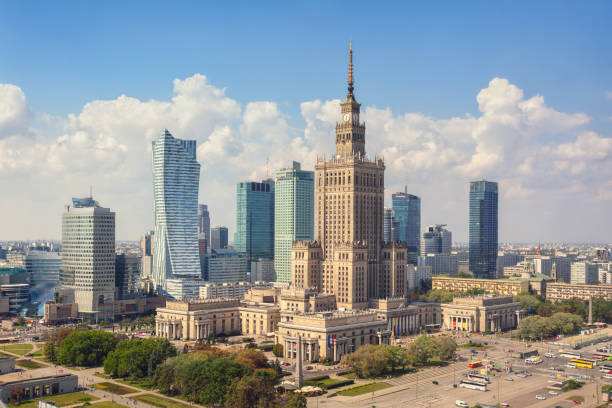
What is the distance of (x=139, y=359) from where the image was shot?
14825 cm

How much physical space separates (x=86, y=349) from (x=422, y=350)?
83002mm

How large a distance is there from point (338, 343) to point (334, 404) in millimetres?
43415

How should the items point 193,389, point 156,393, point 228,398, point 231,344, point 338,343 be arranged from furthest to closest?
point 231,344 < point 338,343 < point 156,393 < point 193,389 < point 228,398

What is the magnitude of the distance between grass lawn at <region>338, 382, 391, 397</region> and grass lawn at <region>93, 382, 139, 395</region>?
44.0 m

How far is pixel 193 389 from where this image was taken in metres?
127

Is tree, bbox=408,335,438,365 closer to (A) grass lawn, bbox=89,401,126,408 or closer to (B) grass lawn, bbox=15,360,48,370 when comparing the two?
(A) grass lawn, bbox=89,401,126,408

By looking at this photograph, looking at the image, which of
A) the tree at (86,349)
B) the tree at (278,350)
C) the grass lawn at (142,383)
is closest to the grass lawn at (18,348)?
the tree at (86,349)

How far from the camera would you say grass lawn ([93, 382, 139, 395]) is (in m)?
137

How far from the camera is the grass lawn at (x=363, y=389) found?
5290 inches

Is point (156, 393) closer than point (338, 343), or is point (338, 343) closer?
point (156, 393)

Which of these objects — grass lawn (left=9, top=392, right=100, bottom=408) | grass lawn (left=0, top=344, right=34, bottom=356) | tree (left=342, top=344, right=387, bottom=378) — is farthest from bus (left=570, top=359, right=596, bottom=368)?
grass lawn (left=0, top=344, right=34, bottom=356)

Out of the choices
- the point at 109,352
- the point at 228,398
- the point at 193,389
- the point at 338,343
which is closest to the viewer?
the point at 228,398

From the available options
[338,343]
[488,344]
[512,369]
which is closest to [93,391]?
[338,343]

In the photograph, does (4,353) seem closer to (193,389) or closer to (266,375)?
(193,389)
